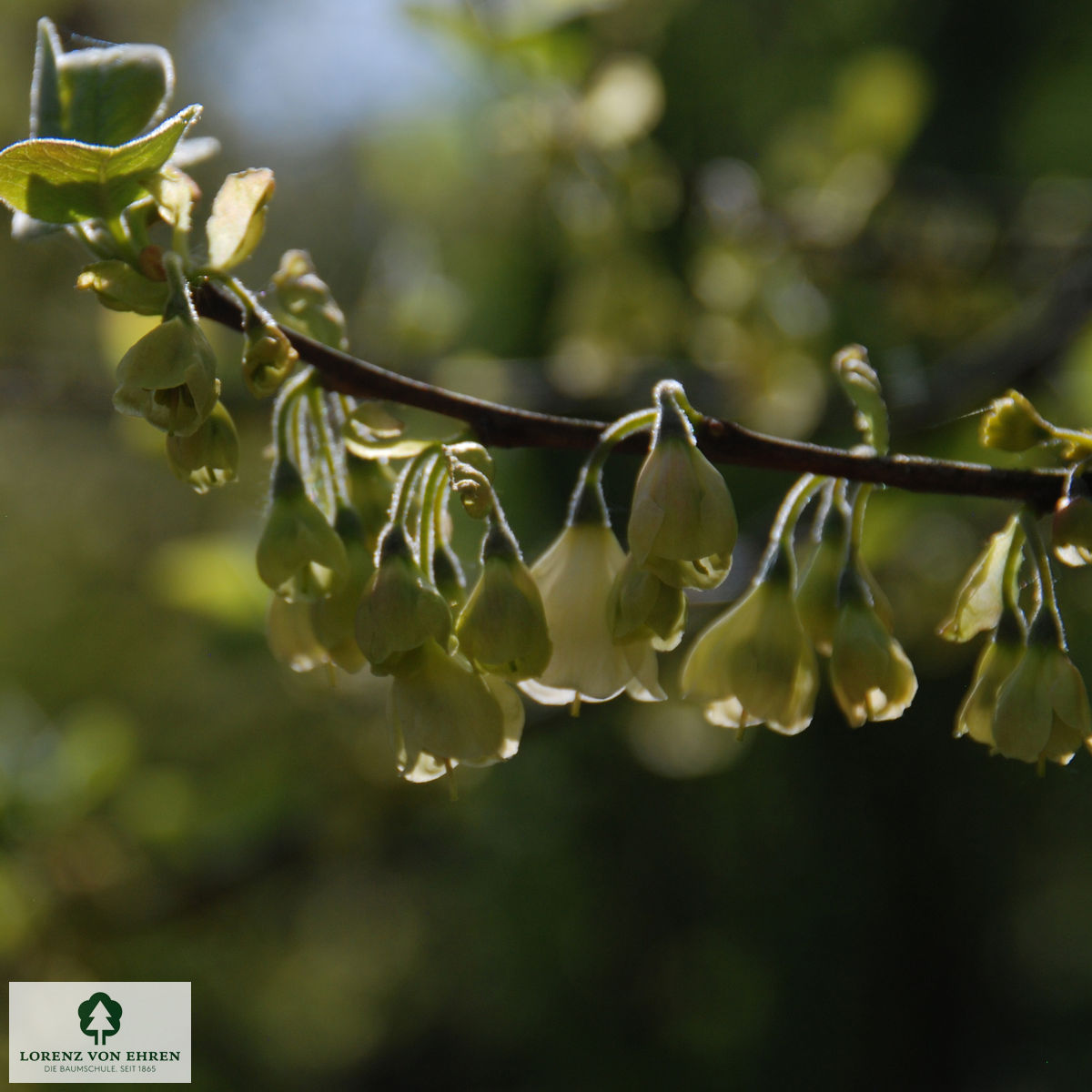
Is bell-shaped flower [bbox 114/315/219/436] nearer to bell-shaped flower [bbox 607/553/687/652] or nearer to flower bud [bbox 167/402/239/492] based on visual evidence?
flower bud [bbox 167/402/239/492]

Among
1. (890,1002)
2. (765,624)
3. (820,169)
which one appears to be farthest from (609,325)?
(890,1002)

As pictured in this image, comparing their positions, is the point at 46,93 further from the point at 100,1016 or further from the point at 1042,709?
the point at 100,1016

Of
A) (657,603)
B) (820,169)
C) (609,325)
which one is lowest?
(657,603)

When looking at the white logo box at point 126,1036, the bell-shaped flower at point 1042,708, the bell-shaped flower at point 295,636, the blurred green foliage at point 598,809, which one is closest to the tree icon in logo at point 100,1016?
the white logo box at point 126,1036

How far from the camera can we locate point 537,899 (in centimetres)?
751

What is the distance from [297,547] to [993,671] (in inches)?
21.3

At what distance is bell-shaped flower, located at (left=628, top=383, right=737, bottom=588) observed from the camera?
2.21 feet

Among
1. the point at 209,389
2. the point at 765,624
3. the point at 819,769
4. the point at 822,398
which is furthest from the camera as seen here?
the point at 819,769

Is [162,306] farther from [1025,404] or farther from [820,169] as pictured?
[820,169]

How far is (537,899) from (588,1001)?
80 cm

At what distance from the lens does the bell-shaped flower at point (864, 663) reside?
31.0 inches

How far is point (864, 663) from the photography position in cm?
79

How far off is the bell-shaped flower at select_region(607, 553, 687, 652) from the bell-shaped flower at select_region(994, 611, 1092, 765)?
26cm

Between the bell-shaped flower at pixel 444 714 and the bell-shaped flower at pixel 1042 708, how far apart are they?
1.21 ft
